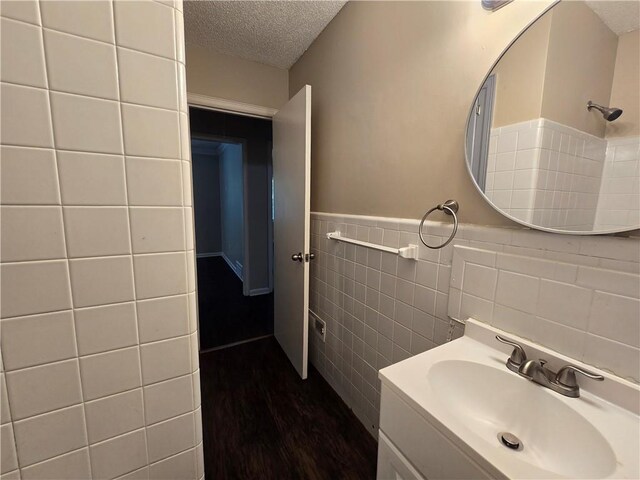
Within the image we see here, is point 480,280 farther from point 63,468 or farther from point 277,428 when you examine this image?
point 277,428

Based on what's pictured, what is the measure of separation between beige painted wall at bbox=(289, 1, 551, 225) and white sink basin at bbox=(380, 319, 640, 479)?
43 centimetres

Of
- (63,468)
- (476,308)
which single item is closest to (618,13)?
(476,308)

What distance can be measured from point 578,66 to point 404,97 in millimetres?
558

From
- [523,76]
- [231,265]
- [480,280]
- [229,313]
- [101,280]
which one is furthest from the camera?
[231,265]

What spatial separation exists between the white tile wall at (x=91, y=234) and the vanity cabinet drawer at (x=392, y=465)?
1.89ft

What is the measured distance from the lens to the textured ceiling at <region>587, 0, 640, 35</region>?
60 centimetres

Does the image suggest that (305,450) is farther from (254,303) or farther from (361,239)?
(254,303)

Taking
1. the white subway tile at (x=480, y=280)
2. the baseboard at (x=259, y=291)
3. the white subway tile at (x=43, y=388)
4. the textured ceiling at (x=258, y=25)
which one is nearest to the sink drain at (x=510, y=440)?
the white subway tile at (x=480, y=280)

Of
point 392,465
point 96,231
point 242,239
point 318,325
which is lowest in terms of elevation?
point 318,325

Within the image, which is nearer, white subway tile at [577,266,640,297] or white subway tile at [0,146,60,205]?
white subway tile at [0,146,60,205]

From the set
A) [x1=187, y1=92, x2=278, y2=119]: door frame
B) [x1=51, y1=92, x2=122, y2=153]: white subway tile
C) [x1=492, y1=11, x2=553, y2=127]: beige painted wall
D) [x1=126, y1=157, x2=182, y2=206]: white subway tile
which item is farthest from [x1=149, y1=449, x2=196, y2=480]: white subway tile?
[x1=187, y1=92, x2=278, y2=119]: door frame

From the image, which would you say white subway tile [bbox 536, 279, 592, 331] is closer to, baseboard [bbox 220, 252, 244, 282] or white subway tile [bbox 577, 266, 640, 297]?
white subway tile [bbox 577, 266, 640, 297]

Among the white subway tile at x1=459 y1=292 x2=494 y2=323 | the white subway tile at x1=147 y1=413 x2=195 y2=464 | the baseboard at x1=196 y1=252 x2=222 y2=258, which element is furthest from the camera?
the baseboard at x1=196 y1=252 x2=222 y2=258

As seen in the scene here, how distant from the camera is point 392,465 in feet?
2.41
